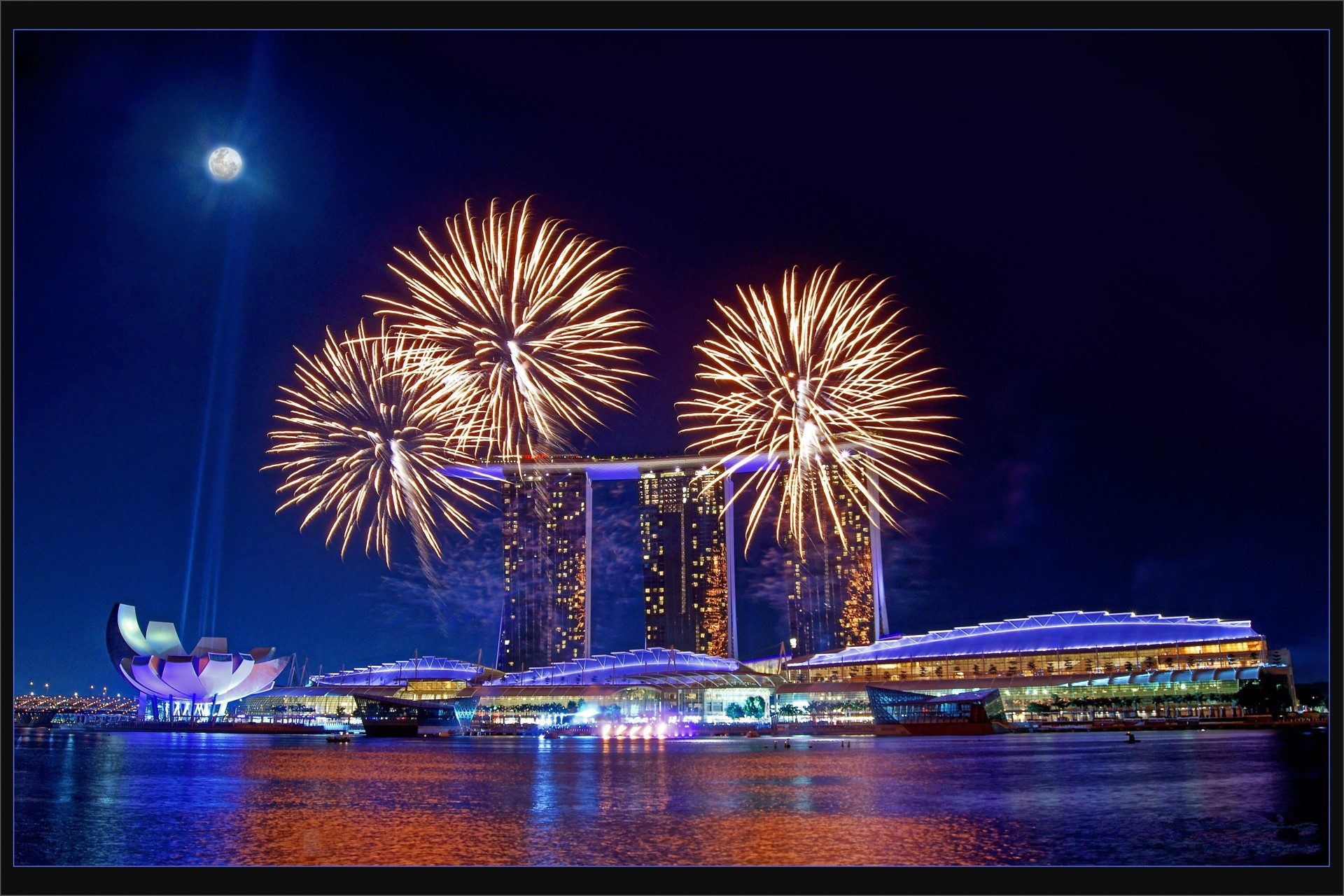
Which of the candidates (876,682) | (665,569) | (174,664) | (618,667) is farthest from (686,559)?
(174,664)

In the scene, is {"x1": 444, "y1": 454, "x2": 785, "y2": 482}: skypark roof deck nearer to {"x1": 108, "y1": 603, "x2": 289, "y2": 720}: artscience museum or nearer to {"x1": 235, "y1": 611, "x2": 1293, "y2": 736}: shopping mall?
{"x1": 235, "y1": 611, "x2": 1293, "y2": 736}: shopping mall

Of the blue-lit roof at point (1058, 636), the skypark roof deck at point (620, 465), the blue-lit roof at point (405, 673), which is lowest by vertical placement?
the blue-lit roof at point (405, 673)

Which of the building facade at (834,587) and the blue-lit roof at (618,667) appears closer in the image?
the blue-lit roof at (618,667)

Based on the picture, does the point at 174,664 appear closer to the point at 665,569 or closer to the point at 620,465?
the point at 620,465

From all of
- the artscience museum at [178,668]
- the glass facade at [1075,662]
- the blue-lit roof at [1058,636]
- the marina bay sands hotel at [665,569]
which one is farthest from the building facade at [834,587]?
the artscience museum at [178,668]

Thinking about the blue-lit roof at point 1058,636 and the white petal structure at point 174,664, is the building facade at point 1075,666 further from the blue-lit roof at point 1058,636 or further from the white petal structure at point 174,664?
the white petal structure at point 174,664

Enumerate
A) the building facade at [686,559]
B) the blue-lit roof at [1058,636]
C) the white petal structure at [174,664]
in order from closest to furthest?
the blue-lit roof at [1058,636] → the white petal structure at [174,664] → the building facade at [686,559]
